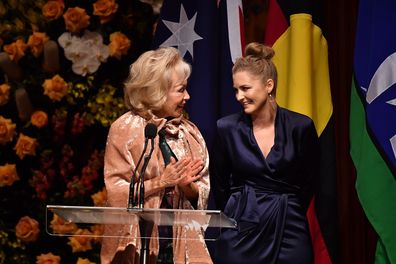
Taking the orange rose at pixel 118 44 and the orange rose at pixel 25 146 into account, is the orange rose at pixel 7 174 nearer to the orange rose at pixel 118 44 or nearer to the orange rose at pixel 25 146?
the orange rose at pixel 25 146

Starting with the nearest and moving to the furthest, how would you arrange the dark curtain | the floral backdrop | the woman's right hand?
1. the woman's right hand
2. the dark curtain
3. the floral backdrop

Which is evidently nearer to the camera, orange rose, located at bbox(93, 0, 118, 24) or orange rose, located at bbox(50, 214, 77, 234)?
orange rose, located at bbox(50, 214, 77, 234)

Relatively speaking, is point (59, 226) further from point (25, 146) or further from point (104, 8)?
point (104, 8)

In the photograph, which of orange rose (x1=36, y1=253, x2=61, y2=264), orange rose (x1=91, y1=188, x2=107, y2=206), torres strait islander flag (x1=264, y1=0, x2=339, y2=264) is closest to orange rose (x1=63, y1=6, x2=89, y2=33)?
orange rose (x1=91, y1=188, x2=107, y2=206)

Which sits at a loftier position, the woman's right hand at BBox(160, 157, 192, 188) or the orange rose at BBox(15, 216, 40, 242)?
the woman's right hand at BBox(160, 157, 192, 188)

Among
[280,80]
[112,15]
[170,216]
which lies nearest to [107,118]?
[112,15]

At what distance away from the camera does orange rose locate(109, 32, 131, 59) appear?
18.5ft

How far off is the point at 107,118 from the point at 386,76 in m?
1.90

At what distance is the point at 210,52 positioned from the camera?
17.7 ft

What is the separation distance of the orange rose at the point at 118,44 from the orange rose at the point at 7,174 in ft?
3.15

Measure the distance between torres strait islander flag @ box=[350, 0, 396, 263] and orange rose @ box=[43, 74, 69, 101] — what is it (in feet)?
5.94

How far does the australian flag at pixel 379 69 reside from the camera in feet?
15.2

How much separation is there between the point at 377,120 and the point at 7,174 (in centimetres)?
234

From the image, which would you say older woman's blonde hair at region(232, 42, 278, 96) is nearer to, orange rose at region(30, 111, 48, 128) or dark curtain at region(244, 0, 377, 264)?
dark curtain at region(244, 0, 377, 264)
